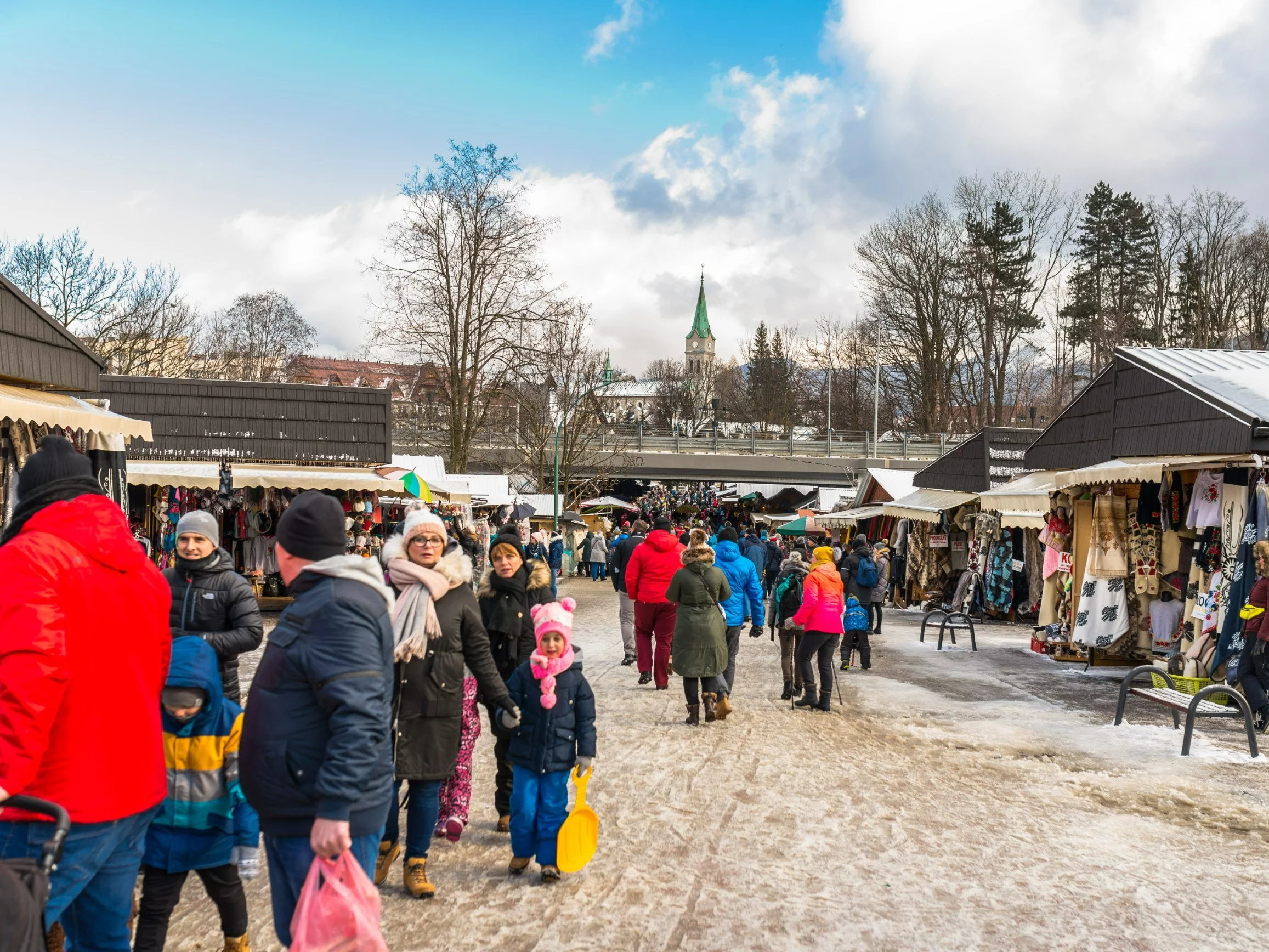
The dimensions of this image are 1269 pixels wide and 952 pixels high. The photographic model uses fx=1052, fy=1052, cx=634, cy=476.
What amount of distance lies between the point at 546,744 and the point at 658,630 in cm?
608

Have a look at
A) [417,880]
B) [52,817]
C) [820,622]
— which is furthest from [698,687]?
[52,817]

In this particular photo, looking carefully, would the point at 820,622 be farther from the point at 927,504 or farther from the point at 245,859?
the point at 927,504

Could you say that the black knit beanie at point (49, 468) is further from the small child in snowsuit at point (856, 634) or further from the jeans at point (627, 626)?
the jeans at point (627, 626)

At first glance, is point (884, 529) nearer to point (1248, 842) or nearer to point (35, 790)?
point (1248, 842)

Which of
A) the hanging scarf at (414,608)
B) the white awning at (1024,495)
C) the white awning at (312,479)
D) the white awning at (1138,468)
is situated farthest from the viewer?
the white awning at (312,479)

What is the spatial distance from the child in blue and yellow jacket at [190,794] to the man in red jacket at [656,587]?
725cm

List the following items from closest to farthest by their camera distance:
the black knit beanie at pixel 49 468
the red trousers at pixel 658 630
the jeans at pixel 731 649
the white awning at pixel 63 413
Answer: the black knit beanie at pixel 49 468
the white awning at pixel 63 413
the jeans at pixel 731 649
the red trousers at pixel 658 630

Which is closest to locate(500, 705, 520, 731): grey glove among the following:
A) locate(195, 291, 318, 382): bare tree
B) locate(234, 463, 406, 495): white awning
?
locate(234, 463, 406, 495): white awning

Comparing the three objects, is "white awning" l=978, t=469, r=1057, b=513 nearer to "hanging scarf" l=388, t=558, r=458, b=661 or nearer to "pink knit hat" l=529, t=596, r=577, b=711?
"pink knit hat" l=529, t=596, r=577, b=711

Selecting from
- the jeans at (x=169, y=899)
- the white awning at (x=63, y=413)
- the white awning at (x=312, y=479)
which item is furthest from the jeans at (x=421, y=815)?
the white awning at (x=312, y=479)

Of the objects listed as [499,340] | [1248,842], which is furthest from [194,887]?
[499,340]

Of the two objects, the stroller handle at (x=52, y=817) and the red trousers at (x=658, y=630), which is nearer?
the stroller handle at (x=52, y=817)

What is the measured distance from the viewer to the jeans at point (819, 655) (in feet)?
34.0

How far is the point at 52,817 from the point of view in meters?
2.85
